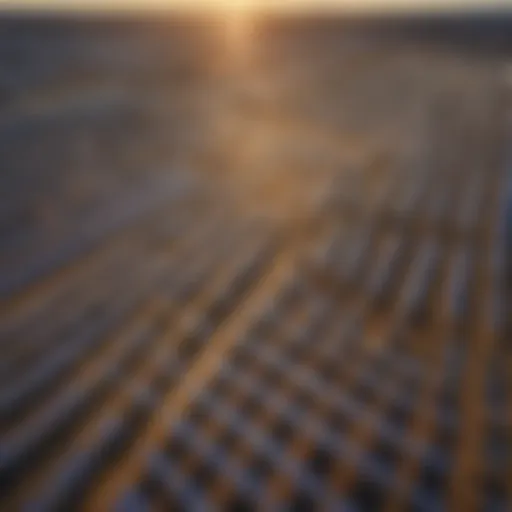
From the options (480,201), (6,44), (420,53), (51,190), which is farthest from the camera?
(420,53)

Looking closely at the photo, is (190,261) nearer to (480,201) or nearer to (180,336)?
(180,336)

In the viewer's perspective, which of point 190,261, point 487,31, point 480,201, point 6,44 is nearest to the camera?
point 190,261

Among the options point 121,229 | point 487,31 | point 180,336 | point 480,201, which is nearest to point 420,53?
point 487,31

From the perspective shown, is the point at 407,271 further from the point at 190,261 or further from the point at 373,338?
the point at 190,261

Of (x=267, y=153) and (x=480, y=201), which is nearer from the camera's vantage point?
(x=480, y=201)

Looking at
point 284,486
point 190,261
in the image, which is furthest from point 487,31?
point 284,486

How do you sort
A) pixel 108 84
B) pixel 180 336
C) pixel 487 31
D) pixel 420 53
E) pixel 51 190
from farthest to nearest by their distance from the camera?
pixel 487 31 < pixel 420 53 < pixel 108 84 < pixel 51 190 < pixel 180 336
